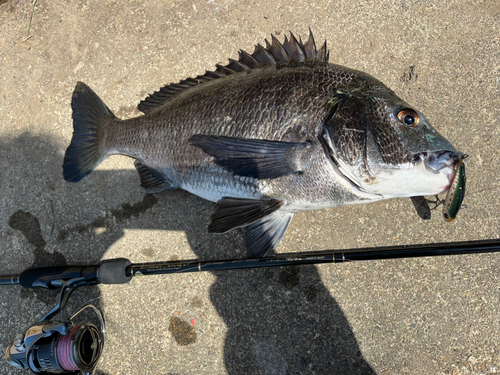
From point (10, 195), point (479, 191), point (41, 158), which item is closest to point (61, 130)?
point (41, 158)

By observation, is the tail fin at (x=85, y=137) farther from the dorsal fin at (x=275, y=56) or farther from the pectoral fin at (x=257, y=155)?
the pectoral fin at (x=257, y=155)

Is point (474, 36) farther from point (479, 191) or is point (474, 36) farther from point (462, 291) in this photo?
point (462, 291)

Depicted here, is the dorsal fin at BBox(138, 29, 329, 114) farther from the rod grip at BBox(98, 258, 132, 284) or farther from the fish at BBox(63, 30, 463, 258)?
the rod grip at BBox(98, 258, 132, 284)

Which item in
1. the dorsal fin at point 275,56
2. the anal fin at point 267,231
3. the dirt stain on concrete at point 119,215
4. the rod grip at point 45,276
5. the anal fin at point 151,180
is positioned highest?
the dorsal fin at point 275,56

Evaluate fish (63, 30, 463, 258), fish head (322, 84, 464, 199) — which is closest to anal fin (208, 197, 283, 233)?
fish (63, 30, 463, 258)

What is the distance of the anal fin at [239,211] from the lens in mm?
1461

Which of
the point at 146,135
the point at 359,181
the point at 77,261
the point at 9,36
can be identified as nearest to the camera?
the point at 359,181

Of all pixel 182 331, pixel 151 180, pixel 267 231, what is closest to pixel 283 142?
pixel 267 231

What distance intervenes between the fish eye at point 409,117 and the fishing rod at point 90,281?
670mm

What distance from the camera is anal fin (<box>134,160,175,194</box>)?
176 centimetres

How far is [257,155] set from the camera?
4.66 ft

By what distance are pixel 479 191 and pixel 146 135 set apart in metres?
2.05

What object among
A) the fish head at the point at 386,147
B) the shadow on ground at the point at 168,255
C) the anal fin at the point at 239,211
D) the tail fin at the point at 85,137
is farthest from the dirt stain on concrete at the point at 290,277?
the tail fin at the point at 85,137

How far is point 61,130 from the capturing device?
2.08m
